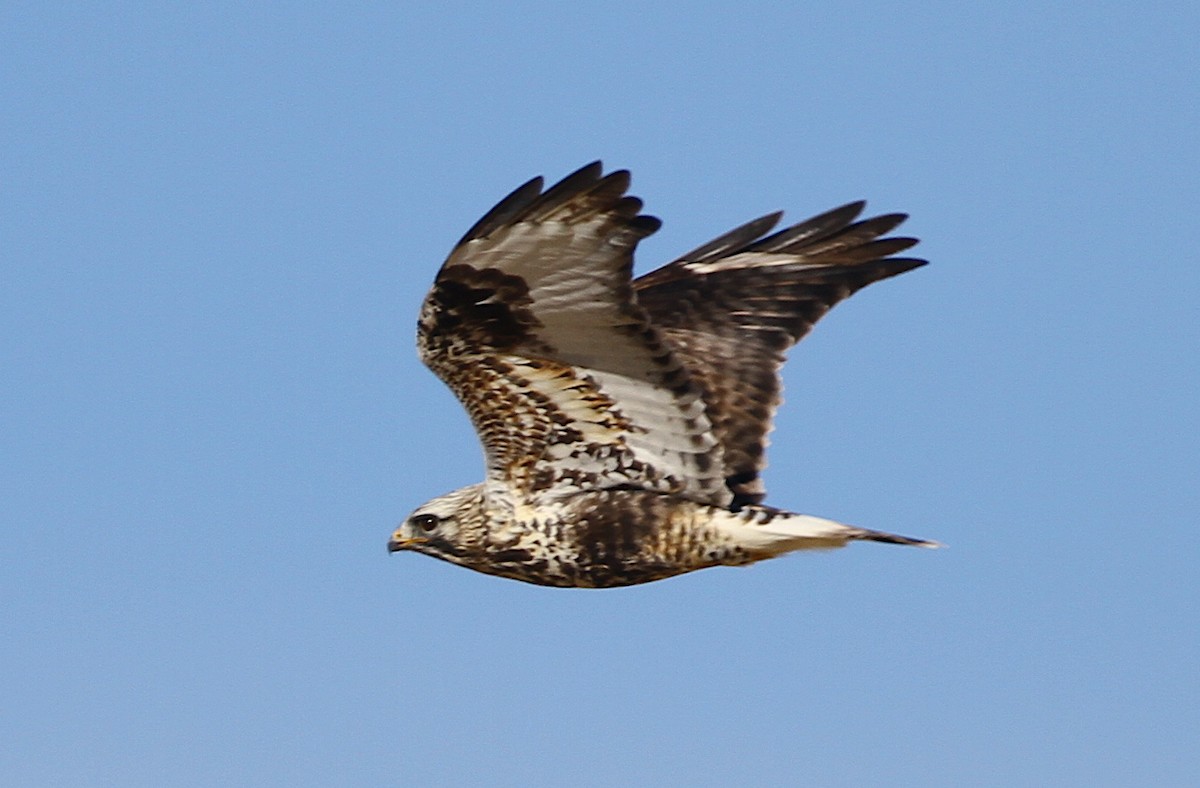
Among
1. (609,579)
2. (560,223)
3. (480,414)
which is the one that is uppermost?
(560,223)

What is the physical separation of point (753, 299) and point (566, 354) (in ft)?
5.73

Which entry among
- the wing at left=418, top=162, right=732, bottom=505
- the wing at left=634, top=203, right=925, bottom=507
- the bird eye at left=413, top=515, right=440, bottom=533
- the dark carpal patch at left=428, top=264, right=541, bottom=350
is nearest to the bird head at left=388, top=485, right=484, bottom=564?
the bird eye at left=413, top=515, right=440, bottom=533

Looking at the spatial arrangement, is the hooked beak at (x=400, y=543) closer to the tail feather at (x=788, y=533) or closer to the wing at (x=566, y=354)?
the wing at (x=566, y=354)

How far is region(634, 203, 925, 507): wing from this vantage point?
991 centimetres

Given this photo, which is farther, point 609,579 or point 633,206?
point 609,579

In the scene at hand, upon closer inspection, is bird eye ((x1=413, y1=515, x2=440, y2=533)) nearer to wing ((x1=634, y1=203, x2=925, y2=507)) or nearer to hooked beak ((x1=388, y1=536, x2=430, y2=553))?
hooked beak ((x1=388, y1=536, x2=430, y2=553))

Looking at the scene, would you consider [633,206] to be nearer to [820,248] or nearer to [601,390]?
[601,390]

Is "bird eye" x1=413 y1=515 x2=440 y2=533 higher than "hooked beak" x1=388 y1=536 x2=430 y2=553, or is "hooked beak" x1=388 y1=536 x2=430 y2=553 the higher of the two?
"bird eye" x1=413 y1=515 x2=440 y2=533

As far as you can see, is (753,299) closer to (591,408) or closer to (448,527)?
(591,408)

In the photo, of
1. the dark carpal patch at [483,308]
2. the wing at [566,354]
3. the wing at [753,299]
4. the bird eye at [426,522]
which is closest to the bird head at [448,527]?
the bird eye at [426,522]

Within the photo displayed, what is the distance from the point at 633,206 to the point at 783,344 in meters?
2.17

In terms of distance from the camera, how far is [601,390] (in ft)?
30.0

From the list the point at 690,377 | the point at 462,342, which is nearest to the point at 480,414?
the point at 462,342

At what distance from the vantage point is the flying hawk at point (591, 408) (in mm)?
8414
